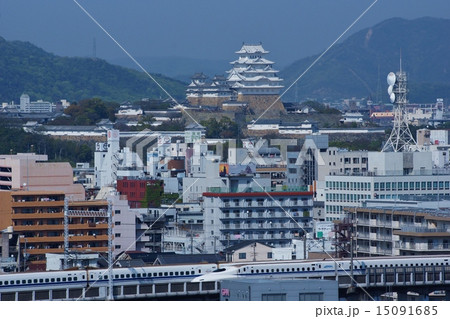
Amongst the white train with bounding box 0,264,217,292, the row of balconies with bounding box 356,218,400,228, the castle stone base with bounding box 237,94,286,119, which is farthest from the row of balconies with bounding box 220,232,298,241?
the castle stone base with bounding box 237,94,286,119

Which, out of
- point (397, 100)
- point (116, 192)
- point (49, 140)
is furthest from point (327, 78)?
point (116, 192)

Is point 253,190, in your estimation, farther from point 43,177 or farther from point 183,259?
point 183,259

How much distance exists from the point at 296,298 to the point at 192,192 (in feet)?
64.5

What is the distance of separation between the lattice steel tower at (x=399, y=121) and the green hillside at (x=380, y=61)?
87702 millimetres

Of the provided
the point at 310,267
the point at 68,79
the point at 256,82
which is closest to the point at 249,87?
the point at 256,82

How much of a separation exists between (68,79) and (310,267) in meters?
94.5

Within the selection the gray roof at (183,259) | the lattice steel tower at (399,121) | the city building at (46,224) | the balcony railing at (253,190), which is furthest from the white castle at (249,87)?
the gray roof at (183,259)

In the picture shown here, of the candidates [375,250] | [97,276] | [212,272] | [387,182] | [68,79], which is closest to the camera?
[97,276]

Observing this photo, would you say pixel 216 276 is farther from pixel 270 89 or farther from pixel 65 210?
pixel 270 89

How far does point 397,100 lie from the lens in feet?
126

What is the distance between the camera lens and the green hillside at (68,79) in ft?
345

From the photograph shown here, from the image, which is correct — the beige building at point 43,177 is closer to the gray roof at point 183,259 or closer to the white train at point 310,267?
the gray roof at point 183,259

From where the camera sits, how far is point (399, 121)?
1467 inches

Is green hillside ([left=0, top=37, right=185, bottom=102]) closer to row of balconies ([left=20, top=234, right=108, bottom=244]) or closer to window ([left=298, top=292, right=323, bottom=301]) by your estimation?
row of balconies ([left=20, top=234, right=108, bottom=244])
